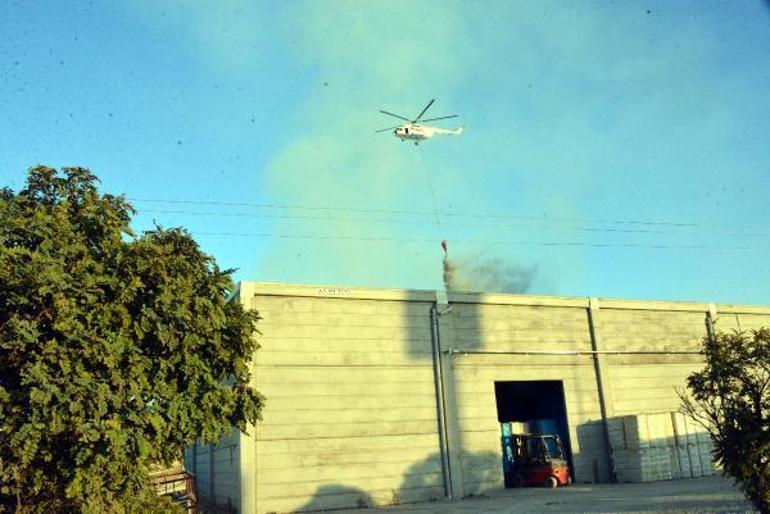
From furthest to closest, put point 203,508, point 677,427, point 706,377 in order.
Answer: point 677,427 < point 203,508 < point 706,377

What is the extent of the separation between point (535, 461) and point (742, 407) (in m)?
19.3

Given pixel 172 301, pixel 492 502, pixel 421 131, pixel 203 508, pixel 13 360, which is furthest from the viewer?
pixel 421 131

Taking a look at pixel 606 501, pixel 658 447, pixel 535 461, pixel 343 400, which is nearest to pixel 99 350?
pixel 343 400

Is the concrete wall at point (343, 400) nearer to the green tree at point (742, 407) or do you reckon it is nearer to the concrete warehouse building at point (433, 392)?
the concrete warehouse building at point (433, 392)

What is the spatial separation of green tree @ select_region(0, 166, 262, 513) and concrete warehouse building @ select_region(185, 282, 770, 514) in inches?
543

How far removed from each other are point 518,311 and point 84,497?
24904mm

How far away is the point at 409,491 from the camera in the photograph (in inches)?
1133

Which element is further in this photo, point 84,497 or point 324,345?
point 324,345

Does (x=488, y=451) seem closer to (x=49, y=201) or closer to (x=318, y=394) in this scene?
(x=318, y=394)

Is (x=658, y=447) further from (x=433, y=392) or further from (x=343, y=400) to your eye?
(x=343, y=400)

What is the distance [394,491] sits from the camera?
93.5ft

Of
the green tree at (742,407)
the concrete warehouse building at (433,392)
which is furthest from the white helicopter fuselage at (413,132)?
the green tree at (742,407)

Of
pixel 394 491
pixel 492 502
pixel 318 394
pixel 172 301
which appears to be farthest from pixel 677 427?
pixel 172 301

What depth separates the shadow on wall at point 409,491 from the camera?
89.4 ft
